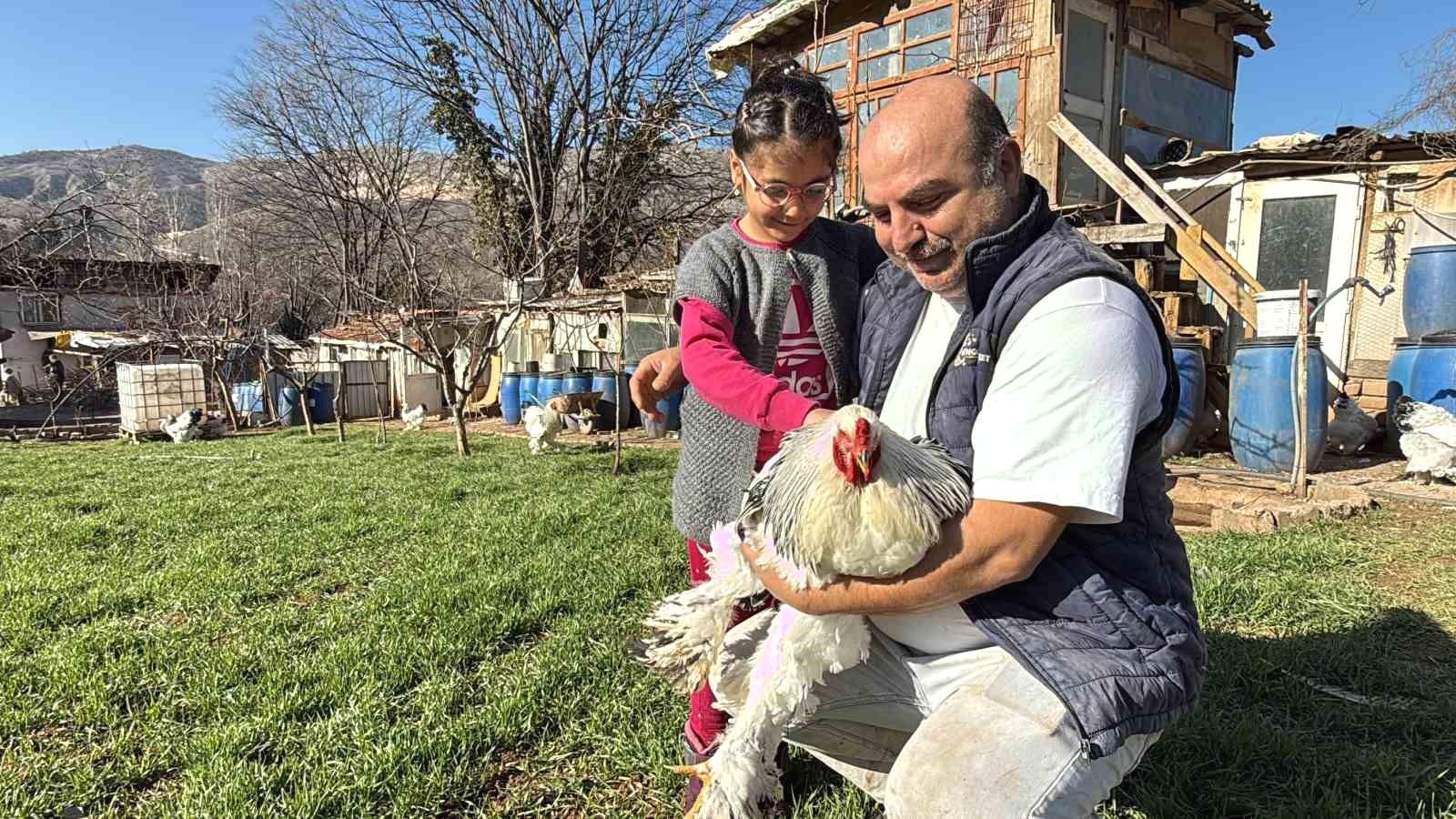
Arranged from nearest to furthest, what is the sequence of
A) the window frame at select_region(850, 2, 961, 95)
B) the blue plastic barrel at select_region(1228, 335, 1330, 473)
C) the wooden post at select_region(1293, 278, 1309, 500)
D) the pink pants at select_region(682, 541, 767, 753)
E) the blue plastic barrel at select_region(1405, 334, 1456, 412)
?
the pink pants at select_region(682, 541, 767, 753) → the wooden post at select_region(1293, 278, 1309, 500) → the blue plastic barrel at select_region(1228, 335, 1330, 473) → the blue plastic barrel at select_region(1405, 334, 1456, 412) → the window frame at select_region(850, 2, 961, 95)

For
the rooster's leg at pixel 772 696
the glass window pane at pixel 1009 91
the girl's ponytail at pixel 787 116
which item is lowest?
the rooster's leg at pixel 772 696

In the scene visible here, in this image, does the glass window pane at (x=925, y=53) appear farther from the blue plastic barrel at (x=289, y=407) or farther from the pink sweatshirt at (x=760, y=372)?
the blue plastic barrel at (x=289, y=407)

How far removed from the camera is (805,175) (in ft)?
7.02

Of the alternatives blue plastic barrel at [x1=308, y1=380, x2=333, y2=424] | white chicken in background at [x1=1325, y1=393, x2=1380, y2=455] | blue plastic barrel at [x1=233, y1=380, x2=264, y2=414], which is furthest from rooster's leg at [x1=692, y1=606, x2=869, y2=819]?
blue plastic barrel at [x1=233, y1=380, x2=264, y2=414]

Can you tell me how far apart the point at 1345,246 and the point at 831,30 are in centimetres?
856

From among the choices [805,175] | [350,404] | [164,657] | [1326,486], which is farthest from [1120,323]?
[350,404]

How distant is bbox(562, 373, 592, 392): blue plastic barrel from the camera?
15.6 meters

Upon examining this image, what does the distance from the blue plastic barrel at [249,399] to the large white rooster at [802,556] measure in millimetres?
21284

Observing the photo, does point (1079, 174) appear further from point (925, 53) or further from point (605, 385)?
point (605, 385)

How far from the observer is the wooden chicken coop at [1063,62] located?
36.1ft

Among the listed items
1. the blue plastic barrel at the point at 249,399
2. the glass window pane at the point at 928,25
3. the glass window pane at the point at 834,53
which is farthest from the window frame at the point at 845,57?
the blue plastic barrel at the point at 249,399

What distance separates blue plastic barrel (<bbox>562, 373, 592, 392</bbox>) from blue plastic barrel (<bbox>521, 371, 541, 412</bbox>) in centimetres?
75

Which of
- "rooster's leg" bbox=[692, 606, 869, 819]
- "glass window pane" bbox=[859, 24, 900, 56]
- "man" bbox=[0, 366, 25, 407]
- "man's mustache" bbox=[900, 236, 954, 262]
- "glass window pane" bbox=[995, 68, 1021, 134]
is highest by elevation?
"glass window pane" bbox=[859, 24, 900, 56]

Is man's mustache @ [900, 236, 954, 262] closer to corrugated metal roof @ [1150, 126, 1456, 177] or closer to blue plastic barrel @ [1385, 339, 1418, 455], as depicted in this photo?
blue plastic barrel @ [1385, 339, 1418, 455]
